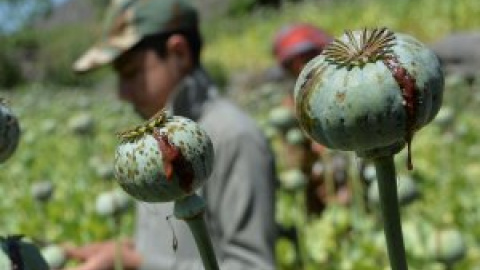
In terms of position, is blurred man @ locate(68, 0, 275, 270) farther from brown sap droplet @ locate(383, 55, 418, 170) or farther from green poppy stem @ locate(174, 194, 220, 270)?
brown sap droplet @ locate(383, 55, 418, 170)

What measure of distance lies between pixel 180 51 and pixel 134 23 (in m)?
0.12

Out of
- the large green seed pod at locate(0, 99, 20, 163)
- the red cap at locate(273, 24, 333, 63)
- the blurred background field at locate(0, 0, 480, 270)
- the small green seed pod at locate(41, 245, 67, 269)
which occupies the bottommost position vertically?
the blurred background field at locate(0, 0, 480, 270)

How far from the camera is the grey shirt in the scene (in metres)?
2.07

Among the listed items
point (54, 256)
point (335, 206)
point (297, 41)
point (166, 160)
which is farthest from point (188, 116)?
point (297, 41)

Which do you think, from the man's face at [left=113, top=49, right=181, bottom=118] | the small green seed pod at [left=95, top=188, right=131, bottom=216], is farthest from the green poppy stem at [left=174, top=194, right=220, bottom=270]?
the small green seed pod at [left=95, top=188, right=131, bottom=216]

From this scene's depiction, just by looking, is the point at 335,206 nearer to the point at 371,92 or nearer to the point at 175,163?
the point at 175,163

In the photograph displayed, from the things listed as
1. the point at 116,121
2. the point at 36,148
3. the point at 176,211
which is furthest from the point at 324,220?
the point at 116,121

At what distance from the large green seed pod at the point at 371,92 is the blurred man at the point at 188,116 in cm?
138

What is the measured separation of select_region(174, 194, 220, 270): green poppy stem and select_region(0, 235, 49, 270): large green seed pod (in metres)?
0.10

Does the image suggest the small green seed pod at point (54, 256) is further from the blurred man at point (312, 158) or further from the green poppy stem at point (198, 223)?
the blurred man at point (312, 158)

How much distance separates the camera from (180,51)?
89.0 inches

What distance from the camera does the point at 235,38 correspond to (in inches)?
611

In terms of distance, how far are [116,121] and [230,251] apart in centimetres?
491

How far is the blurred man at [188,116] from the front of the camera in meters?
2.08
